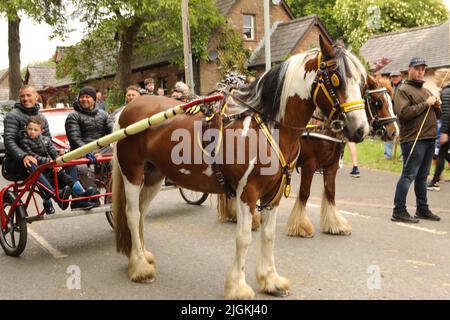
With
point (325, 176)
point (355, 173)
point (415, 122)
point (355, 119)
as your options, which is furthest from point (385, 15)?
point (355, 119)

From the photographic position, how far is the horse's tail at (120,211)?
15.7 ft

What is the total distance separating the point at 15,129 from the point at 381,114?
13.1 feet

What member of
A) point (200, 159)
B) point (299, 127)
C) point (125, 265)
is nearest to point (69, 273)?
point (125, 265)

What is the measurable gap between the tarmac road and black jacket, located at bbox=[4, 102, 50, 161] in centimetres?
117

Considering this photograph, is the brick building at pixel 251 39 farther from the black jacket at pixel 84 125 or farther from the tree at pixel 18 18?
the black jacket at pixel 84 125

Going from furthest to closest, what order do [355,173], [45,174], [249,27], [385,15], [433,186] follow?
[385,15] < [249,27] < [355,173] < [433,186] < [45,174]

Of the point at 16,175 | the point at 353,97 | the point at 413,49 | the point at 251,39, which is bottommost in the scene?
the point at 16,175

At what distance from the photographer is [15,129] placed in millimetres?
5250

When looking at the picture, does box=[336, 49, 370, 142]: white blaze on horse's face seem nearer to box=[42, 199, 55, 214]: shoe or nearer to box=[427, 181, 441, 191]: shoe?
box=[42, 199, 55, 214]: shoe

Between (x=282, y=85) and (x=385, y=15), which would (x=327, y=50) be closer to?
(x=282, y=85)

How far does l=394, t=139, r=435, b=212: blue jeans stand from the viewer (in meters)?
6.28

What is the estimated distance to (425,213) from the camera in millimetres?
6633

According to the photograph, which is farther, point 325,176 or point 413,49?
point 413,49
